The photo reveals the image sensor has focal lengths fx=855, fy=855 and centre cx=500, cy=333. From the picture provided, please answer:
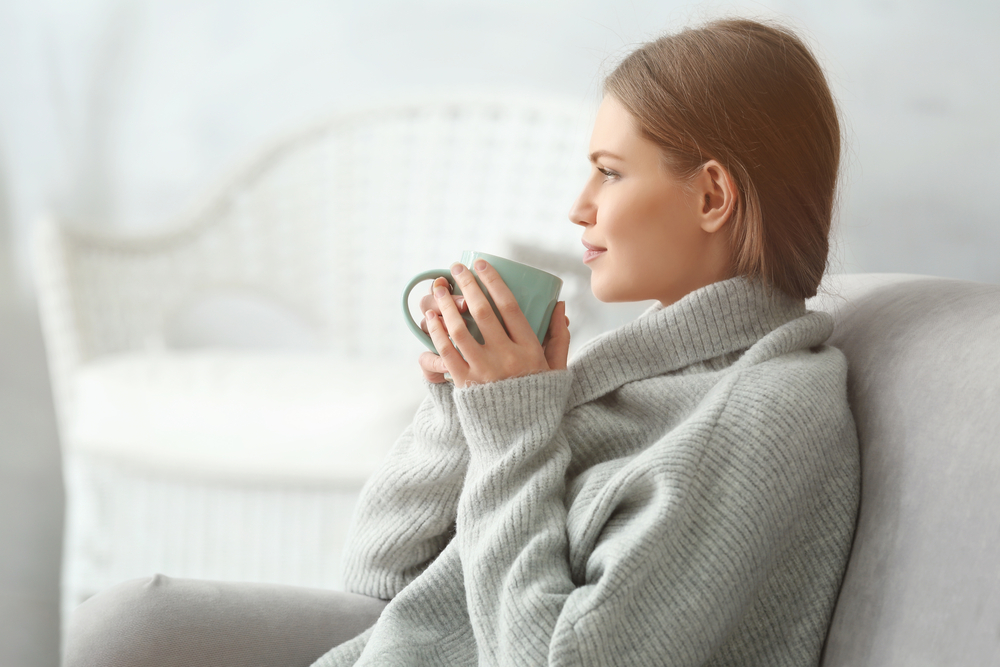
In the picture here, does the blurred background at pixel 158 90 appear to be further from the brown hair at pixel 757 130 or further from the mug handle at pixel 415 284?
the mug handle at pixel 415 284

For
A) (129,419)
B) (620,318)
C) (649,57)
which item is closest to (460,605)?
(649,57)

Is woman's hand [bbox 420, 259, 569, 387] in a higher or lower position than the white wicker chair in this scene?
higher

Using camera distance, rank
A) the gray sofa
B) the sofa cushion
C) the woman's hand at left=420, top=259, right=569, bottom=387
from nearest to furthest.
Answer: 1. the gray sofa
2. the woman's hand at left=420, top=259, right=569, bottom=387
3. the sofa cushion

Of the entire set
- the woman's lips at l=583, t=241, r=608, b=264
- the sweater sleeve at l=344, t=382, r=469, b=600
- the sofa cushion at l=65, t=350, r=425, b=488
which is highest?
the woman's lips at l=583, t=241, r=608, b=264

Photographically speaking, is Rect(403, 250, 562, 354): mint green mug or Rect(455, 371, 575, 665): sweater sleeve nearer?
Rect(455, 371, 575, 665): sweater sleeve

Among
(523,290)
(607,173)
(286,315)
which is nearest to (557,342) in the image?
(523,290)

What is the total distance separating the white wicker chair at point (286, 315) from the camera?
5.10 ft

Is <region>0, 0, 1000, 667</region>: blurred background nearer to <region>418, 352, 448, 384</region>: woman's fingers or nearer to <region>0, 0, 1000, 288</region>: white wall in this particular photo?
<region>0, 0, 1000, 288</region>: white wall

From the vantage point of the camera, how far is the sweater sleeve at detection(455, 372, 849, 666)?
23.3 inches

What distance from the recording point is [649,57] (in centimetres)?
78

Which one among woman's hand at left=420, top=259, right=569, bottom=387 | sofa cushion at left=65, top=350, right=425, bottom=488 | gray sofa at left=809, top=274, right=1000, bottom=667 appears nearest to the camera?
gray sofa at left=809, top=274, right=1000, bottom=667

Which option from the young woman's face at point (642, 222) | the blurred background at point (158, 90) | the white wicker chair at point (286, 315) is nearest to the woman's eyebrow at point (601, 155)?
the young woman's face at point (642, 222)

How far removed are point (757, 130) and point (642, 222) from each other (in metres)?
0.12

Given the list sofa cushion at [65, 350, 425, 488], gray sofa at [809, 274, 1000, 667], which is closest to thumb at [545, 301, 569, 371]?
gray sofa at [809, 274, 1000, 667]
